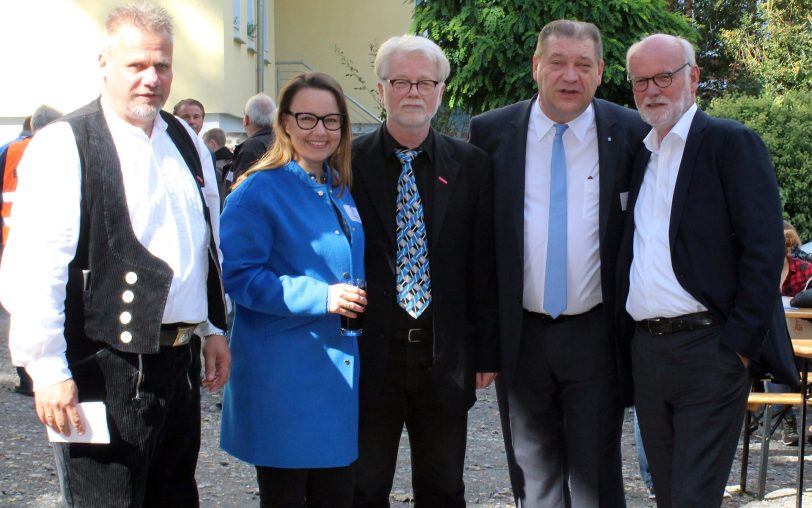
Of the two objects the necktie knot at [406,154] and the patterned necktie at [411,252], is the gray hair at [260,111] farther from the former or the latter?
the patterned necktie at [411,252]

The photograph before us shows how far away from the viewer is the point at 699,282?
141 inches

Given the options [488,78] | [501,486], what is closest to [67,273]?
[501,486]

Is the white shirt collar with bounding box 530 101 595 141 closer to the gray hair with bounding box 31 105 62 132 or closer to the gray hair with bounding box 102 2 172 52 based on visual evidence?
the gray hair with bounding box 102 2 172 52

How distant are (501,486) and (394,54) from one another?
9.03 ft

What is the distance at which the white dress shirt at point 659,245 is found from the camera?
3635 mm

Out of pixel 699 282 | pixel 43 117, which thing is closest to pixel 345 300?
pixel 699 282

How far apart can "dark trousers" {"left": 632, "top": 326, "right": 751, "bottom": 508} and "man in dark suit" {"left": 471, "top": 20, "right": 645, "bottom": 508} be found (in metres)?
0.25

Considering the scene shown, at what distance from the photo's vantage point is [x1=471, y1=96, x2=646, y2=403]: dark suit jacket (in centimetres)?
386

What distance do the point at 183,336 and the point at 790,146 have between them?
9.89 m

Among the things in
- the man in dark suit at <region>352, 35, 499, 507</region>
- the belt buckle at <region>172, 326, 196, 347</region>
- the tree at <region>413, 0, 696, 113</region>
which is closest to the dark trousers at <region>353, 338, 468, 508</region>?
the man in dark suit at <region>352, 35, 499, 507</region>

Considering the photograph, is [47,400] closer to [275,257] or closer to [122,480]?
[122,480]

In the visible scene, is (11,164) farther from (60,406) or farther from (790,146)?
(790,146)

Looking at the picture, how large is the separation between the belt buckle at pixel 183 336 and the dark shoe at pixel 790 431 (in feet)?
15.8

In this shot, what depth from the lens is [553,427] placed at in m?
4.03
